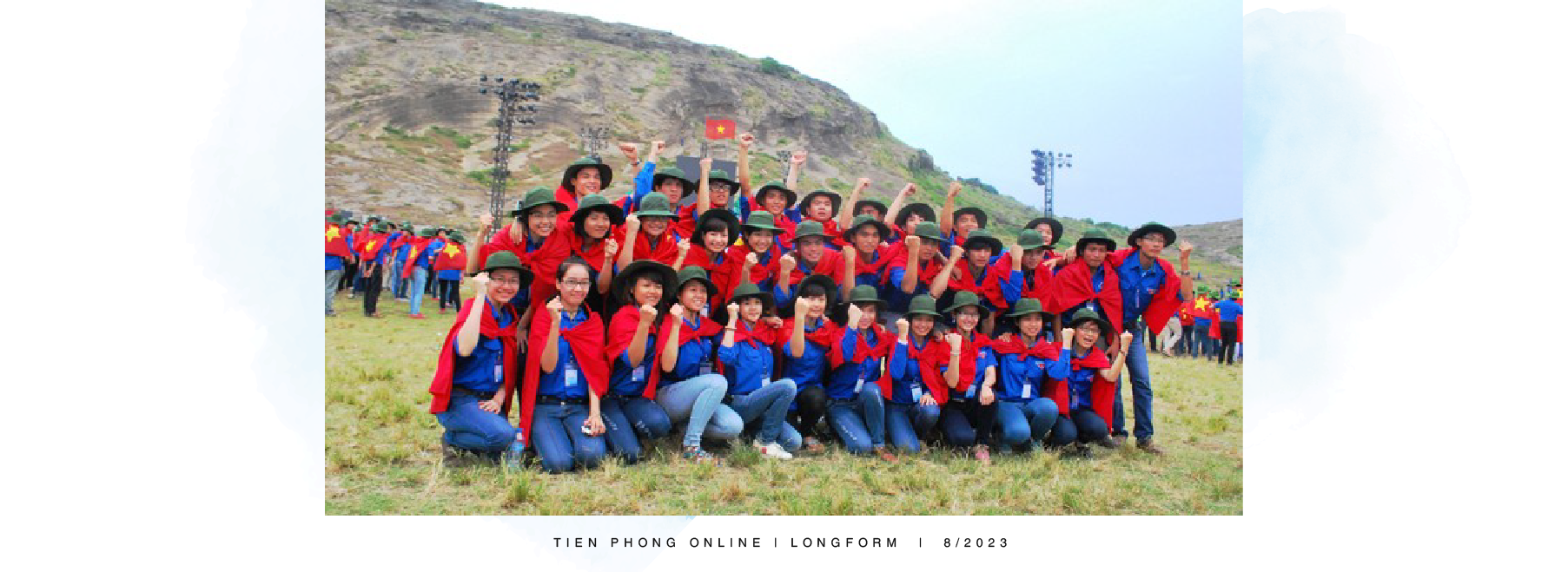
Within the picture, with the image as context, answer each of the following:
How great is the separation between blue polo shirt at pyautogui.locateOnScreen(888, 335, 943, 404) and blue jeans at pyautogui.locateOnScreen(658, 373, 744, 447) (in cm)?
124

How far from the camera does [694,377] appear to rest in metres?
6.82

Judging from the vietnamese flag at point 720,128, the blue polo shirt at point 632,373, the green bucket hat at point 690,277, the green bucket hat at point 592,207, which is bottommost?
the blue polo shirt at point 632,373

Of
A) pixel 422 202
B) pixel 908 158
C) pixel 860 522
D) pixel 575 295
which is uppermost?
pixel 908 158

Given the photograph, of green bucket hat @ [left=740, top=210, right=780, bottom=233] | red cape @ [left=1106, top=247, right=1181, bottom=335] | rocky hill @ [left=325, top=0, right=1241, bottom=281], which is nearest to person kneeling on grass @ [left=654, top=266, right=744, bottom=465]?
green bucket hat @ [left=740, top=210, right=780, bottom=233]

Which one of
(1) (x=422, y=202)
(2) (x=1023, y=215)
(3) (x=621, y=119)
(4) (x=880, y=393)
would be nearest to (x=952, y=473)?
(4) (x=880, y=393)

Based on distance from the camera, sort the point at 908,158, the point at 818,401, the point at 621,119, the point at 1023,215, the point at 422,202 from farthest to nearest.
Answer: the point at 908,158, the point at 621,119, the point at 1023,215, the point at 422,202, the point at 818,401

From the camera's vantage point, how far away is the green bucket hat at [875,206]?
8.66 m

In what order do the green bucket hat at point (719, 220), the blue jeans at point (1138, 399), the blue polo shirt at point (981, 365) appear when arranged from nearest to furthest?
the green bucket hat at point (719, 220)
the blue polo shirt at point (981, 365)
the blue jeans at point (1138, 399)

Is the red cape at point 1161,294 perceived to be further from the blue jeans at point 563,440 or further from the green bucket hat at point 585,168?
the blue jeans at point 563,440

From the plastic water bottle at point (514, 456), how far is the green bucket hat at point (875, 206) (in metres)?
3.72

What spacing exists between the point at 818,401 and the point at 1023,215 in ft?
148

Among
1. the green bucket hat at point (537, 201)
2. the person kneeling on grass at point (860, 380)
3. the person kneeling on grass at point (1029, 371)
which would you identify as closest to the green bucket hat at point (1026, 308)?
the person kneeling on grass at point (1029, 371)

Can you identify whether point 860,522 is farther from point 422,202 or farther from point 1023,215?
point 1023,215

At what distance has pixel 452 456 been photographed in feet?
21.6
